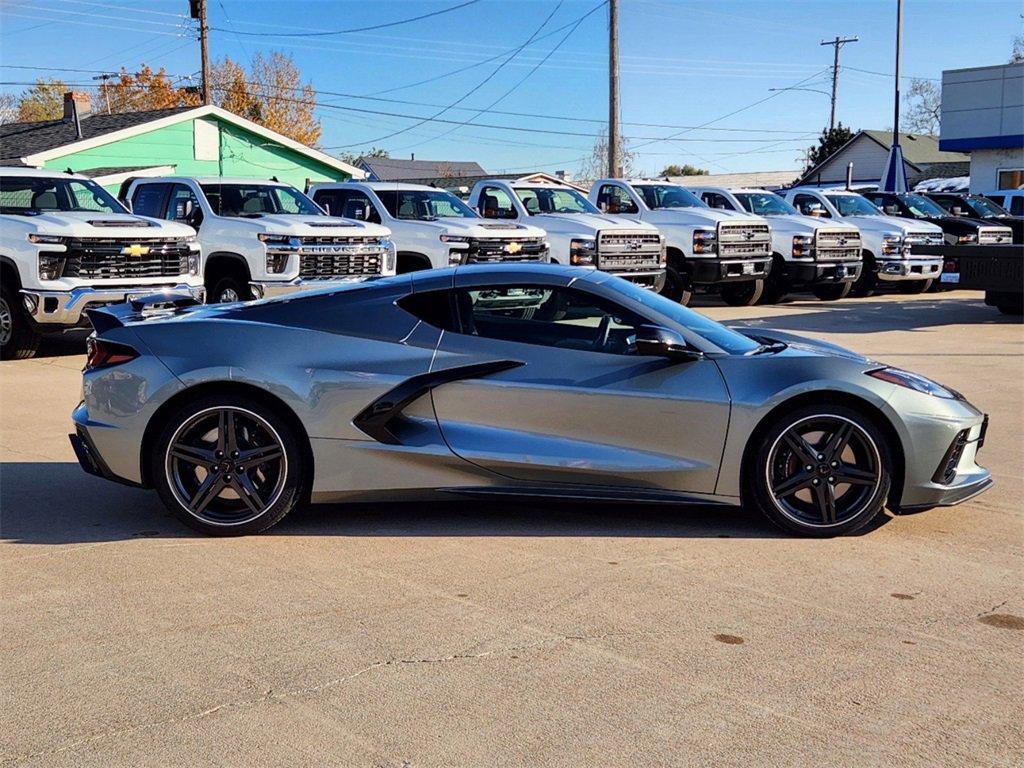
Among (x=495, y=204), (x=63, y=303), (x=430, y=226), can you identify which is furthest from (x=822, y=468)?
(x=495, y=204)

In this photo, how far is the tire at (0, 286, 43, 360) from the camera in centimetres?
1285

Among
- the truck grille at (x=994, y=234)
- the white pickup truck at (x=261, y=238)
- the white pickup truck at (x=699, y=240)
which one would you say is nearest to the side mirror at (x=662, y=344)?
the white pickup truck at (x=261, y=238)

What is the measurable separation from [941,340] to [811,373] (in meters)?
10.5

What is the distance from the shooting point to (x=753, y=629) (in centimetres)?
462

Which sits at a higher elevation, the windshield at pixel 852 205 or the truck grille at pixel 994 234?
the windshield at pixel 852 205

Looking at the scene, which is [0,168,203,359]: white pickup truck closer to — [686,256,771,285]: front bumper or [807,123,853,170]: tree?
[686,256,771,285]: front bumper

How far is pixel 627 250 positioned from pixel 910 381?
1313 cm

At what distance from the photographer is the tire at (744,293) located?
70.9 feet

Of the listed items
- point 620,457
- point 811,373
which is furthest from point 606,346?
point 811,373

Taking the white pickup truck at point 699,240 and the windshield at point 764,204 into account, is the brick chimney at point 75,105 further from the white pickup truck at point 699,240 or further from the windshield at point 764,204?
the windshield at point 764,204

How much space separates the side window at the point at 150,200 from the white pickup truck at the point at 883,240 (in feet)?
41.2

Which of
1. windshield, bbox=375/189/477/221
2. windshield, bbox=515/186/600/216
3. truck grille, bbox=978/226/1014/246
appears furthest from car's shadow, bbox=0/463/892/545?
truck grille, bbox=978/226/1014/246

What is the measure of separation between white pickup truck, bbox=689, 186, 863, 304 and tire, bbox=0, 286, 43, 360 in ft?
43.7

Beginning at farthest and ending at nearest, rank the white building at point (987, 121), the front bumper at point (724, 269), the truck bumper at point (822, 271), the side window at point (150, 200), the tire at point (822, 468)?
1. the white building at point (987, 121)
2. the truck bumper at point (822, 271)
3. the front bumper at point (724, 269)
4. the side window at point (150, 200)
5. the tire at point (822, 468)
